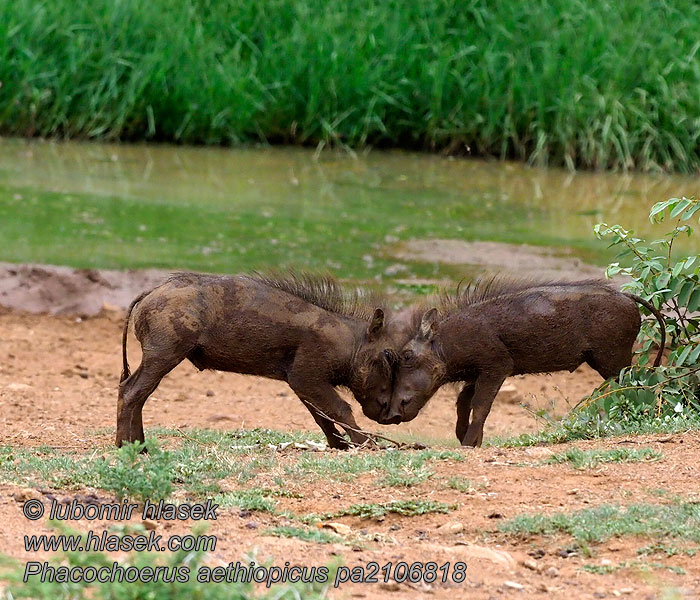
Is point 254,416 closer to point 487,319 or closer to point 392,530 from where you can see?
point 487,319

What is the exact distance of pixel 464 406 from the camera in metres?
6.98

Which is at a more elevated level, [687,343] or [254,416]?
[687,343]

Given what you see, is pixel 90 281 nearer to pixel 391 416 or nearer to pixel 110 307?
pixel 110 307

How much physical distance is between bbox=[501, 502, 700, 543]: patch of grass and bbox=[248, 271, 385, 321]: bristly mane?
246 centimetres

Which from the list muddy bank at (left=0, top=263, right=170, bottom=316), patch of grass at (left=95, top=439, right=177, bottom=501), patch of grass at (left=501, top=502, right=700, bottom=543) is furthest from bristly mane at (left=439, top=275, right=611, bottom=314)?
muddy bank at (left=0, top=263, right=170, bottom=316)

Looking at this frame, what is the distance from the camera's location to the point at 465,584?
3.82 metres

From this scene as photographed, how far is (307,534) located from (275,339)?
231 cm

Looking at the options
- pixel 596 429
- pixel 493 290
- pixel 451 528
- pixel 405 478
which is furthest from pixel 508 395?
pixel 451 528

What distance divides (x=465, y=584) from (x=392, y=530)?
2.14 ft

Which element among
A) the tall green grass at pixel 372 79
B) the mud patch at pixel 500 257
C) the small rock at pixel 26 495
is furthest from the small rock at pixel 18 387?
the tall green grass at pixel 372 79

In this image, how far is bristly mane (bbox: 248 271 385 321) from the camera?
6.62 m

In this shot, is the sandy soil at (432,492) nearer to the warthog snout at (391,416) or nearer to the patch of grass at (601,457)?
the patch of grass at (601,457)

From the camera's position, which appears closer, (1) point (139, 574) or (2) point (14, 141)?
(1) point (139, 574)

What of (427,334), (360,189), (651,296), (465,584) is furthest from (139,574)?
(360,189)
